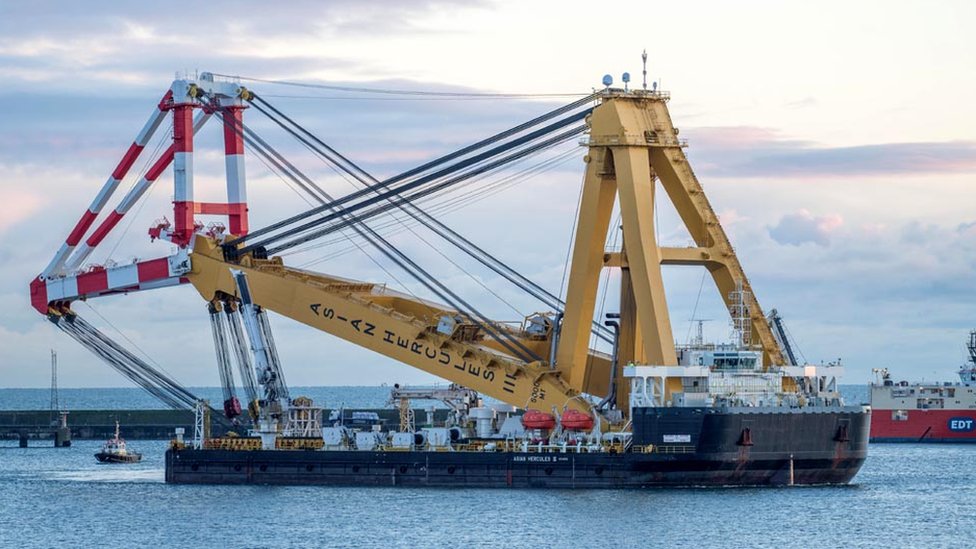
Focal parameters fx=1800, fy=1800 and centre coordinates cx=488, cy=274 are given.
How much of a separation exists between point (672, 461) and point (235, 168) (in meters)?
24.3

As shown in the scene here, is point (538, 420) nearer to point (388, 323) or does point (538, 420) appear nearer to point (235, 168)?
point (388, 323)

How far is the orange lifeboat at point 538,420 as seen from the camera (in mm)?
70438

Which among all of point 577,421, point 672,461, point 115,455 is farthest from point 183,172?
point 115,455

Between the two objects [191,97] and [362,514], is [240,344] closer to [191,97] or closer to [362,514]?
[191,97]

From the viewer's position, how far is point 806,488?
68.7 m

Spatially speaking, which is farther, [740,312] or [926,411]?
[926,411]

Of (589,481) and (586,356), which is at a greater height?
(586,356)

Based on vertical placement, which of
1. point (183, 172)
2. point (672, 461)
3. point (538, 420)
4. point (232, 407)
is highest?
point (183, 172)

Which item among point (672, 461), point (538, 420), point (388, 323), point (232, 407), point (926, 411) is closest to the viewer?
point (672, 461)

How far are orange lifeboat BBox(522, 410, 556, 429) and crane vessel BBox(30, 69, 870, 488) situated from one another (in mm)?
78

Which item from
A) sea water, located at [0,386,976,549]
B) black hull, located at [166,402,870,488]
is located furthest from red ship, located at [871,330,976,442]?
black hull, located at [166,402,870,488]

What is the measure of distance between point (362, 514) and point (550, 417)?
983 cm

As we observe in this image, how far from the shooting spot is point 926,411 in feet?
377

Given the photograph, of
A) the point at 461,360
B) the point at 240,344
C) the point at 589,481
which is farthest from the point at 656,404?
the point at 240,344
